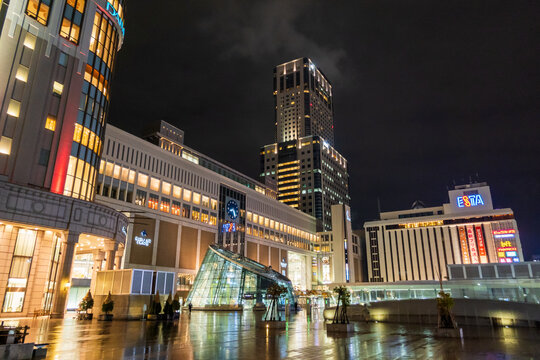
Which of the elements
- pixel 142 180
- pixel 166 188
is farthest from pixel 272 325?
pixel 166 188

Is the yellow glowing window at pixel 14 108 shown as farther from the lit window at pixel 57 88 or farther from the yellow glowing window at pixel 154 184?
the yellow glowing window at pixel 154 184

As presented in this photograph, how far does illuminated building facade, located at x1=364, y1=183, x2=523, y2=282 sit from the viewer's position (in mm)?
106750

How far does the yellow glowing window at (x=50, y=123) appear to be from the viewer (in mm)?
35031

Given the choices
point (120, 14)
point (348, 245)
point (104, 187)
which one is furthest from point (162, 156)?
point (348, 245)

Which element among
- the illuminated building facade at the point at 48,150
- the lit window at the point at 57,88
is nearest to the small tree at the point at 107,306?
the illuminated building facade at the point at 48,150

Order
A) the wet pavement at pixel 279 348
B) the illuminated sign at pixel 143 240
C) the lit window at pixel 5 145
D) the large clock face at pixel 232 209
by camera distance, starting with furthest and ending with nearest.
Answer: the large clock face at pixel 232 209
the illuminated sign at pixel 143 240
the lit window at pixel 5 145
the wet pavement at pixel 279 348

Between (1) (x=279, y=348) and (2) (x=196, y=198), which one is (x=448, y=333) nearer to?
(1) (x=279, y=348)

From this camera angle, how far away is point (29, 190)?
1161 inches

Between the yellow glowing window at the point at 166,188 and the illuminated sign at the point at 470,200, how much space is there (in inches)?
3913

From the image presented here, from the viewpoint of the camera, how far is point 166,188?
7044cm

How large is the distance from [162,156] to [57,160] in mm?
35774

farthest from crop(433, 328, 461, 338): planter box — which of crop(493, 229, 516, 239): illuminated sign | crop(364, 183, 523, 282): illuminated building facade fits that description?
crop(493, 229, 516, 239): illuminated sign

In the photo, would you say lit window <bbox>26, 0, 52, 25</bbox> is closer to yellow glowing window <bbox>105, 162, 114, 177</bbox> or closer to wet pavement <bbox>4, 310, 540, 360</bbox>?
yellow glowing window <bbox>105, 162, 114, 177</bbox>

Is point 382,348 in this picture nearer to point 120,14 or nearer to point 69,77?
point 69,77
